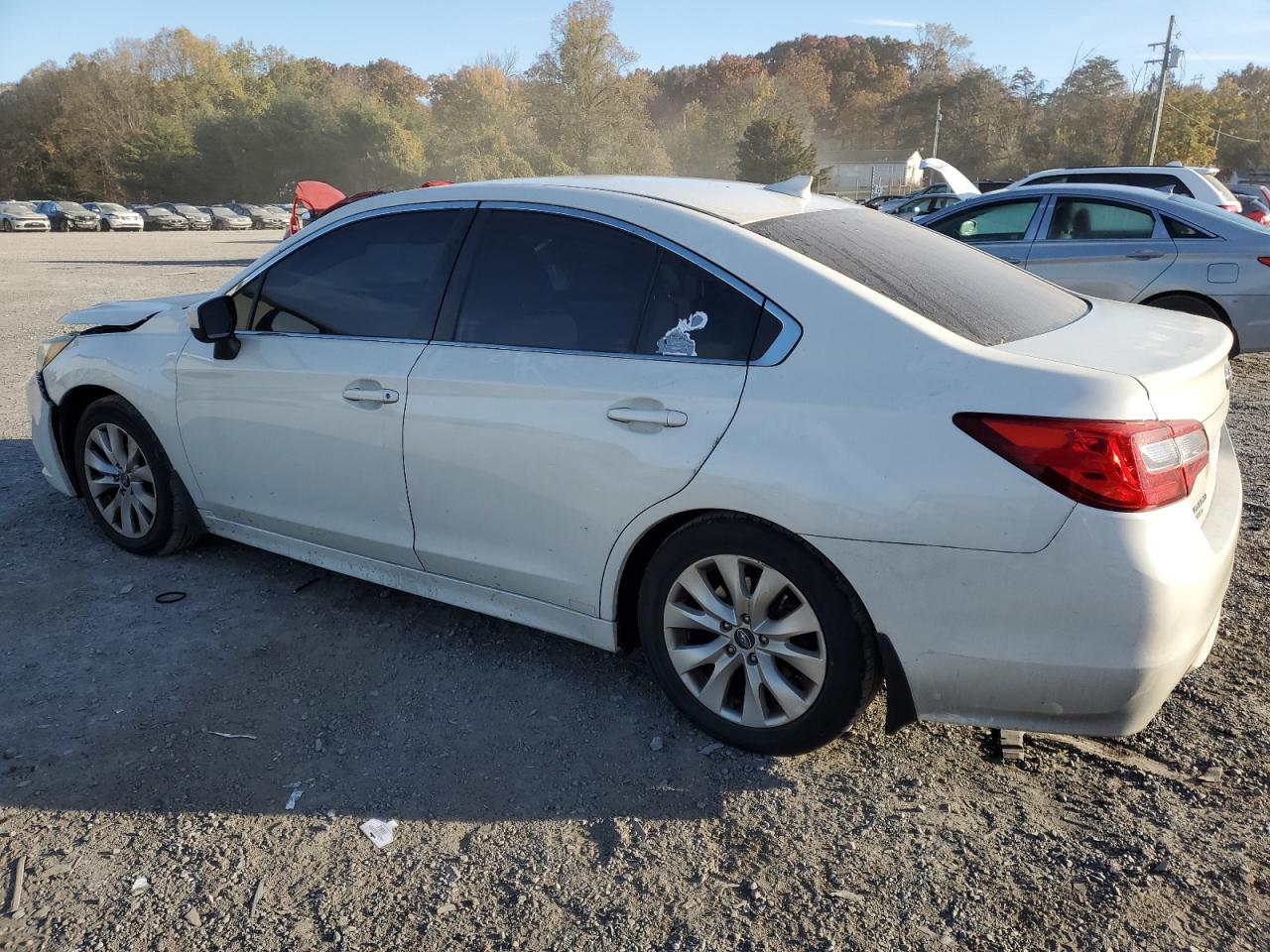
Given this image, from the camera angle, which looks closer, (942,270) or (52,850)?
(52,850)

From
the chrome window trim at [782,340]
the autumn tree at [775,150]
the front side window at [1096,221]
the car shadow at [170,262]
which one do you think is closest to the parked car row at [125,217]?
the car shadow at [170,262]

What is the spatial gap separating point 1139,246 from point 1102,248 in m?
0.27

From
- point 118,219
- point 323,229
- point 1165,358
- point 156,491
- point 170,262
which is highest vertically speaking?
point 323,229

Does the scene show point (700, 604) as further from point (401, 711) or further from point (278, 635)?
point (278, 635)

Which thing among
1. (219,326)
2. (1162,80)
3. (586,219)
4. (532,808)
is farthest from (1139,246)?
(1162,80)

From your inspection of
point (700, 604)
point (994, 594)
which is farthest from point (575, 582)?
point (994, 594)

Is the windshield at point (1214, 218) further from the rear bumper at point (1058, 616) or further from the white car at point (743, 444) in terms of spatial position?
the rear bumper at point (1058, 616)

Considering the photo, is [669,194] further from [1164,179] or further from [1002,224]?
[1164,179]

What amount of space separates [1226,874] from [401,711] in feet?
7.82

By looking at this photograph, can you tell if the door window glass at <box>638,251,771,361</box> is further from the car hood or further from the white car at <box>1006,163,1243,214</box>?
the white car at <box>1006,163,1243,214</box>

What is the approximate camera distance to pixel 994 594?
2.43 metres

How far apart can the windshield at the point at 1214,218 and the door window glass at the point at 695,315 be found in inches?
263

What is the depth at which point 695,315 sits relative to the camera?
2906 mm

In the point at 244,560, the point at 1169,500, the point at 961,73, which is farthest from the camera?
the point at 961,73
